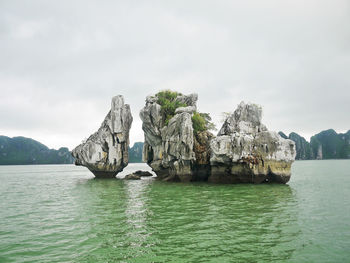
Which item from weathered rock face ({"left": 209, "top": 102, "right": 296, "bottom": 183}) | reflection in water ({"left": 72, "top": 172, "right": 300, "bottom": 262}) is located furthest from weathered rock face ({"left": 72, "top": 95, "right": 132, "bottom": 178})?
reflection in water ({"left": 72, "top": 172, "right": 300, "bottom": 262})

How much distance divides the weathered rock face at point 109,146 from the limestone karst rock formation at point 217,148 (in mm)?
6191

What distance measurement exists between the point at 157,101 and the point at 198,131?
10028 mm

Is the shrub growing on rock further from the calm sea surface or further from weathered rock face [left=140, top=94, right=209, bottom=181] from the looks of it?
the calm sea surface

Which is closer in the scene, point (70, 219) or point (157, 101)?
point (70, 219)

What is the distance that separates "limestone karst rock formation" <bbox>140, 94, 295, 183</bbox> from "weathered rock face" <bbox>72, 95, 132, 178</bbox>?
619 cm

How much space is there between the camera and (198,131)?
136ft

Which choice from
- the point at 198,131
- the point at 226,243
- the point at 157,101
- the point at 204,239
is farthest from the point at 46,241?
the point at 157,101

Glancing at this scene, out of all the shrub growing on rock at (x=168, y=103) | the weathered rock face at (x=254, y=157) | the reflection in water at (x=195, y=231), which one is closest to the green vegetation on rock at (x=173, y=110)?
the shrub growing on rock at (x=168, y=103)

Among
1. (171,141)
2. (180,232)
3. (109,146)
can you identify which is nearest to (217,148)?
(171,141)

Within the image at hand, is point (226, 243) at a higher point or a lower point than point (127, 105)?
lower

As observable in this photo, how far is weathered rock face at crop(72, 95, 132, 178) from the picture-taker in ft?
158

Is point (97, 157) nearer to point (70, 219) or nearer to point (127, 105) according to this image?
point (127, 105)

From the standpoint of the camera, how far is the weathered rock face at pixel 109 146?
1902 inches

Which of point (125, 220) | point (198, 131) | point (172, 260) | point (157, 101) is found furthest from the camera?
point (157, 101)
